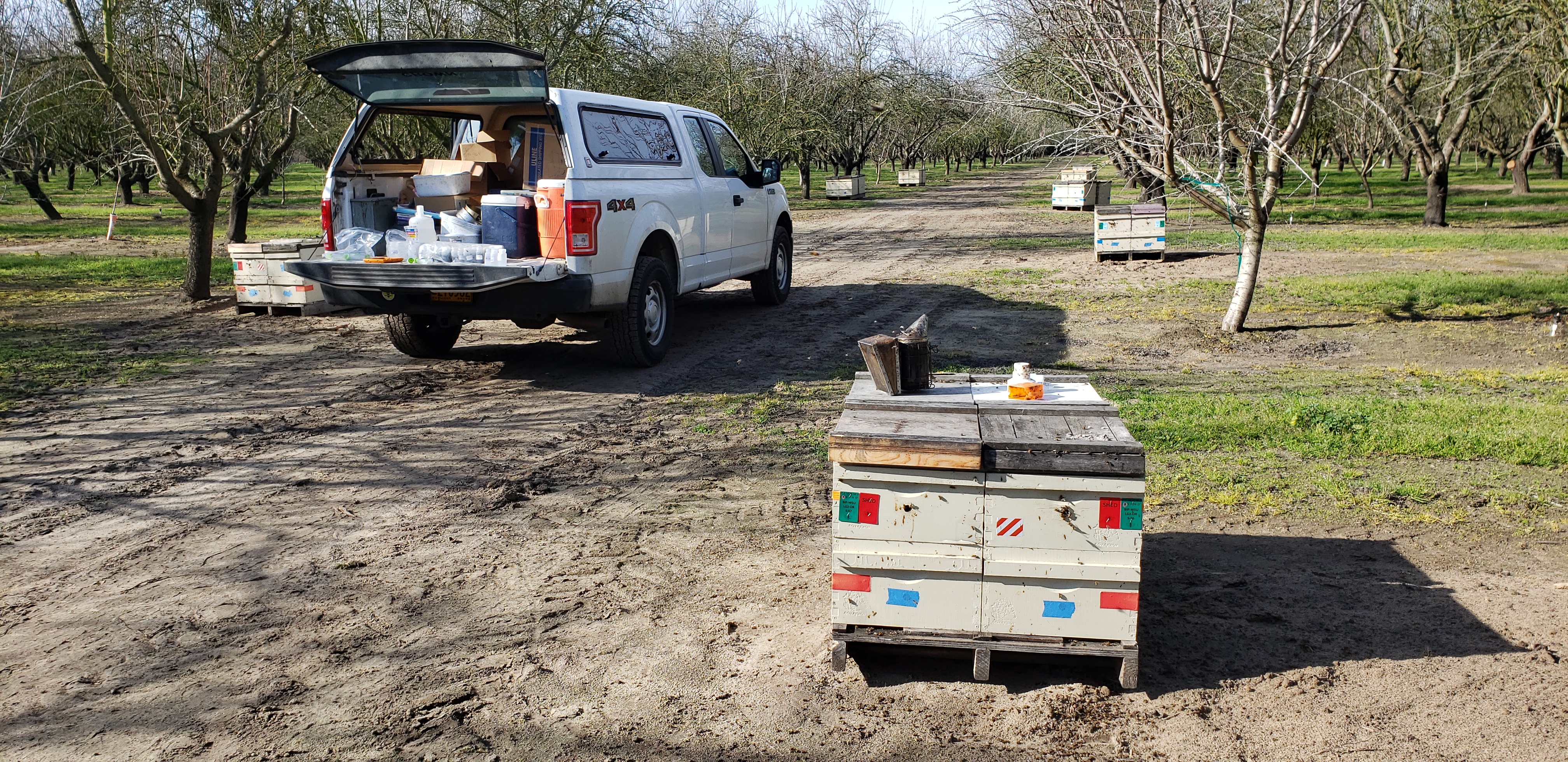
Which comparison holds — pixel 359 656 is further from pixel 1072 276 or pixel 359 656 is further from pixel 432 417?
pixel 1072 276

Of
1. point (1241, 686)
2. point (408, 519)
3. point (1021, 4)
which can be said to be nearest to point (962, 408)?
point (1241, 686)

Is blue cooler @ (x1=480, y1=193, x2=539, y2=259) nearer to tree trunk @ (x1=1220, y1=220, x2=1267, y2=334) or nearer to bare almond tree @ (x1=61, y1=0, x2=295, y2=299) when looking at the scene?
bare almond tree @ (x1=61, y1=0, x2=295, y2=299)

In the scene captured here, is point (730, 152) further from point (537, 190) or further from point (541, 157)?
point (537, 190)

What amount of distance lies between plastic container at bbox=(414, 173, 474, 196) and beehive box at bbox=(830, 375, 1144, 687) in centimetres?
595

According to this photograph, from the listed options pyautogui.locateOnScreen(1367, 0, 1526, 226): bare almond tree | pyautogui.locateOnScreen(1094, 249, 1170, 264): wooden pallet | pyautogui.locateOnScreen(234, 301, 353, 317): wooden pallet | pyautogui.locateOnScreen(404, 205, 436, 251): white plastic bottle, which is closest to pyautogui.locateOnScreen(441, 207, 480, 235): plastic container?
pyautogui.locateOnScreen(404, 205, 436, 251): white plastic bottle

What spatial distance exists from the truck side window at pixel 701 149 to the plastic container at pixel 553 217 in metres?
2.36

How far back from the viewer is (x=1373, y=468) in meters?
6.02

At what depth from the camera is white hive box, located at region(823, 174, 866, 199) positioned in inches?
1607

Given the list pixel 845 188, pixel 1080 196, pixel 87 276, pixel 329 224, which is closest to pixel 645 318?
pixel 329 224

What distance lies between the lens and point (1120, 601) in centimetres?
355

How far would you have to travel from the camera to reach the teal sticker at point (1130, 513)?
3.50m

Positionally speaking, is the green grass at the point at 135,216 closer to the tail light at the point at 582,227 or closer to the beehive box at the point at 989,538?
the tail light at the point at 582,227

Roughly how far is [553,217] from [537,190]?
24 cm

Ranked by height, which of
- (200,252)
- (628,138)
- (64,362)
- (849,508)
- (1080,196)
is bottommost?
(64,362)
